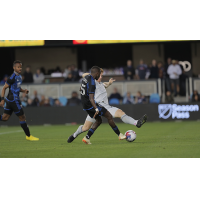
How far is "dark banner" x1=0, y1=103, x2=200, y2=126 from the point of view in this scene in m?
18.7

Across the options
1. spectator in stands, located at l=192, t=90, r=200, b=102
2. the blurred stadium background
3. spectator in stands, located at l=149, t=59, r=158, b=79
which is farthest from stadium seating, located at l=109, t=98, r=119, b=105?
spectator in stands, located at l=192, t=90, r=200, b=102

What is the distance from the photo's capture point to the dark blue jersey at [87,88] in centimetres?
858

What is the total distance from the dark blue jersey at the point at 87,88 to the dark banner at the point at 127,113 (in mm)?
9827

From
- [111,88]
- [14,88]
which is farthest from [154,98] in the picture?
[14,88]

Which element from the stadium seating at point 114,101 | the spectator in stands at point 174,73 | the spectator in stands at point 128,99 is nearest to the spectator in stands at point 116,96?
the stadium seating at point 114,101

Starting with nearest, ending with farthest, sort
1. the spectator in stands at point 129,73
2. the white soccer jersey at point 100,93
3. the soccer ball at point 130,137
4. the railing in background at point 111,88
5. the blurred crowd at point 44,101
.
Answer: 1. the soccer ball at point 130,137
2. the white soccer jersey at point 100,93
3. the blurred crowd at point 44,101
4. the railing in background at point 111,88
5. the spectator in stands at point 129,73

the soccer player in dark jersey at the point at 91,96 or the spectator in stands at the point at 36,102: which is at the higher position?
the soccer player in dark jersey at the point at 91,96

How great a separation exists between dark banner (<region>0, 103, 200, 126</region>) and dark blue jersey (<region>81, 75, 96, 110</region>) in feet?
32.2

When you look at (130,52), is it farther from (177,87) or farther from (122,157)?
(122,157)

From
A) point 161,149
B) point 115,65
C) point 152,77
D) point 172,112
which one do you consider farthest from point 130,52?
point 161,149

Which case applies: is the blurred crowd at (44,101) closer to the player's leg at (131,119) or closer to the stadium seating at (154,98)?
the stadium seating at (154,98)

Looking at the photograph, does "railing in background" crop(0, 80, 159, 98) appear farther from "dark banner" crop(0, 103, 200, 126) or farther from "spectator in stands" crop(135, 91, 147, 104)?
"dark banner" crop(0, 103, 200, 126)

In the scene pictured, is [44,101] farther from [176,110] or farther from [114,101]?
[176,110]

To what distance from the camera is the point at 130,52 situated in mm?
26750
